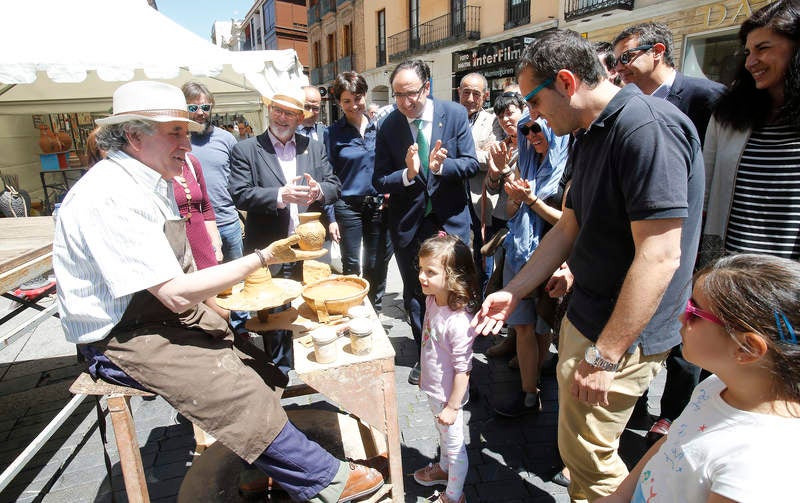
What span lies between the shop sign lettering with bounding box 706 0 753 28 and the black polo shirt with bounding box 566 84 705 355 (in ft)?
30.4

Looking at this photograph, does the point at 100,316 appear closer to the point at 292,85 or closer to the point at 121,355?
the point at 121,355

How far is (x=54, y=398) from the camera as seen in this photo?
3363mm

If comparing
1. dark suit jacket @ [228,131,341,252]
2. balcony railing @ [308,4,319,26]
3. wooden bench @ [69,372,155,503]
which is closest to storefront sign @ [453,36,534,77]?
dark suit jacket @ [228,131,341,252]

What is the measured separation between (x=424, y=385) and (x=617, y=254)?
1179mm

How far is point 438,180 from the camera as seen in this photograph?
3.02 metres

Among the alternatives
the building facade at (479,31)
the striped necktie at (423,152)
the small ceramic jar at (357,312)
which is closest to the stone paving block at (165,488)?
the small ceramic jar at (357,312)

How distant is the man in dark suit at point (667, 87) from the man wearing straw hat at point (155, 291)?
1894 mm

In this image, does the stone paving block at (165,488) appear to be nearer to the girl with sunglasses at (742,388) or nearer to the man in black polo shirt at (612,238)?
the man in black polo shirt at (612,238)

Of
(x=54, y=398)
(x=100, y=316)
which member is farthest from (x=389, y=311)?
(x=100, y=316)

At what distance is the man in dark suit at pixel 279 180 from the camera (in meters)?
3.06

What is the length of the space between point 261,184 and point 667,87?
2.69 metres

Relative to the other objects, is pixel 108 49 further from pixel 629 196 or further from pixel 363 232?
pixel 629 196

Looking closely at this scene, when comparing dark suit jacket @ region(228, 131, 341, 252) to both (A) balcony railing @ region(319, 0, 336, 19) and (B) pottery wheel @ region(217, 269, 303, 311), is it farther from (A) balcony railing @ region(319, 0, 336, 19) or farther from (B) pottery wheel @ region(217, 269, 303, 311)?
(A) balcony railing @ region(319, 0, 336, 19)

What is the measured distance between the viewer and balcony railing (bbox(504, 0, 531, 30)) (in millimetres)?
13414
